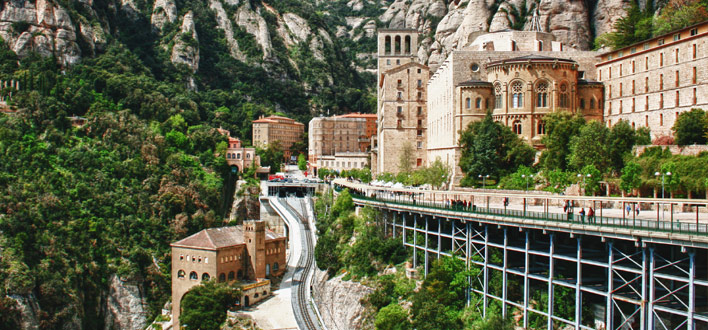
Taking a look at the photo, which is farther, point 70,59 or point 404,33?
point 70,59

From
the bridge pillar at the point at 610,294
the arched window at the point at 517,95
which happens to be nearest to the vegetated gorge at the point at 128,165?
the bridge pillar at the point at 610,294

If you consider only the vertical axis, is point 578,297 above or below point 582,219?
below

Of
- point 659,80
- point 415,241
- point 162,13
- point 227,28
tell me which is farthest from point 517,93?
point 227,28

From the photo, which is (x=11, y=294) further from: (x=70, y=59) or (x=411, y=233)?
(x=70, y=59)

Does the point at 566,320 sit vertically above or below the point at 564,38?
below

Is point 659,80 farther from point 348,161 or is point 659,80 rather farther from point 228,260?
point 348,161

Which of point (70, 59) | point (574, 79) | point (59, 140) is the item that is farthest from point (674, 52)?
point (70, 59)

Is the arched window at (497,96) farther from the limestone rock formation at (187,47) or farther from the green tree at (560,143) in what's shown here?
the limestone rock formation at (187,47)
